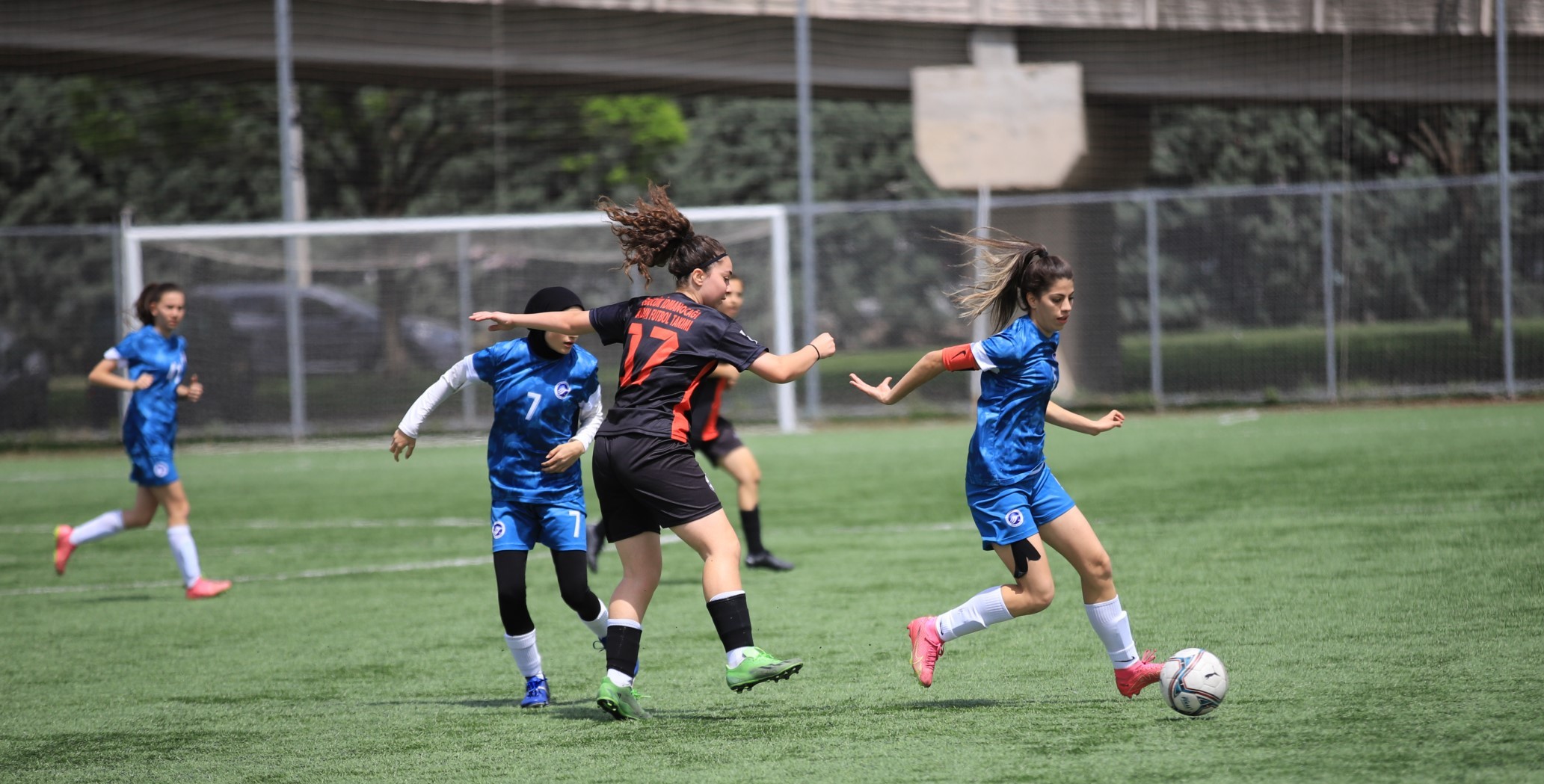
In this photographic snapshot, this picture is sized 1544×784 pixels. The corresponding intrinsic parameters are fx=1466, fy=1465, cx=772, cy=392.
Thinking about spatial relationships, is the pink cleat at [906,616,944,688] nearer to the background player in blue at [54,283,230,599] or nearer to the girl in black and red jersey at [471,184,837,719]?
the girl in black and red jersey at [471,184,837,719]

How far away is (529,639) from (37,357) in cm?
1642

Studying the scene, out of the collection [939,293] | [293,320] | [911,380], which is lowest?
[911,380]

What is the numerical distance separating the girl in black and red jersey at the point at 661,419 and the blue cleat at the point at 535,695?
0.56 m

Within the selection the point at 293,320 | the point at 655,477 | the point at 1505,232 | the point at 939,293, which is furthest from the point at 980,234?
the point at 655,477

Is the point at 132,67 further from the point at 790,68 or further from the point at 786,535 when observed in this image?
the point at 786,535

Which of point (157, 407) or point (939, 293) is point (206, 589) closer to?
Answer: point (157, 407)

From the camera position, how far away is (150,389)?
912 cm

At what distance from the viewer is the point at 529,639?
5777 mm

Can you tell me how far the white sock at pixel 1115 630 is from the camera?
517 centimetres

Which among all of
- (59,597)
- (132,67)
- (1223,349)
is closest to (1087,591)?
(59,597)

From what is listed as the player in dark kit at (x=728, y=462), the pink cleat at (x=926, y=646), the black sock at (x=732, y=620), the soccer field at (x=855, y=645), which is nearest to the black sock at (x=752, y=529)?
the player in dark kit at (x=728, y=462)

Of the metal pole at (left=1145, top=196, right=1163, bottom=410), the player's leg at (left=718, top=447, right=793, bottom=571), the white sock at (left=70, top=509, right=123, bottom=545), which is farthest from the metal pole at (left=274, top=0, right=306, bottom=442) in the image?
the player's leg at (left=718, top=447, right=793, bottom=571)

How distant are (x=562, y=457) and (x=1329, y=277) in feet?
51.0

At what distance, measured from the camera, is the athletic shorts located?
906cm
